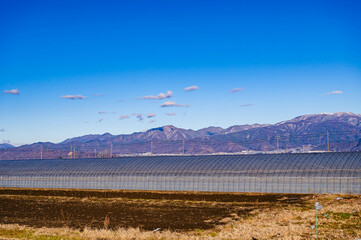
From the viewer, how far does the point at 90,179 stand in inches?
2566

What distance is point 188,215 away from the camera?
121 feet

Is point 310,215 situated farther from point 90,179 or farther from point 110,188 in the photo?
point 90,179

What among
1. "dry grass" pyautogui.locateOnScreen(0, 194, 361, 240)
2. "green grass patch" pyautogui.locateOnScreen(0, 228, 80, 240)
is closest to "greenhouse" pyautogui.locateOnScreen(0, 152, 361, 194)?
"dry grass" pyautogui.locateOnScreen(0, 194, 361, 240)

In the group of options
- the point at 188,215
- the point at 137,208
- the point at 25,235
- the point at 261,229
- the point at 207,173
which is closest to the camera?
the point at 261,229

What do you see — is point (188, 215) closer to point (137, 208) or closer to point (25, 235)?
point (137, 208)

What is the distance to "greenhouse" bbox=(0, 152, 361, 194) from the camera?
47969 millimetres

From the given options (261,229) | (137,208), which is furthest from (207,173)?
(261,229)

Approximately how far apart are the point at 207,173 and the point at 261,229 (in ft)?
90.8

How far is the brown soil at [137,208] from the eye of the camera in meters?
34.3

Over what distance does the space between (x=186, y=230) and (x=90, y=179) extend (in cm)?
3848

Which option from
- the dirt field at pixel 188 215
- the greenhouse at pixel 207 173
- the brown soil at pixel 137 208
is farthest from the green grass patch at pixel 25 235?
the greenhouse at pixel 207 173

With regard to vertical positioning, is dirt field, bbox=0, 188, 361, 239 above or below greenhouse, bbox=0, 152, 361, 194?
below

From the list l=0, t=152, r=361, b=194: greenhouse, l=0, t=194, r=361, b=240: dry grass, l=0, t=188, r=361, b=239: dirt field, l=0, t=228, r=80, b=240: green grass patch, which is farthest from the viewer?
l=0, t=152, r=361, b=194: greenhouse

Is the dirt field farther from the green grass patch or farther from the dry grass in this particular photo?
the green grass patch
